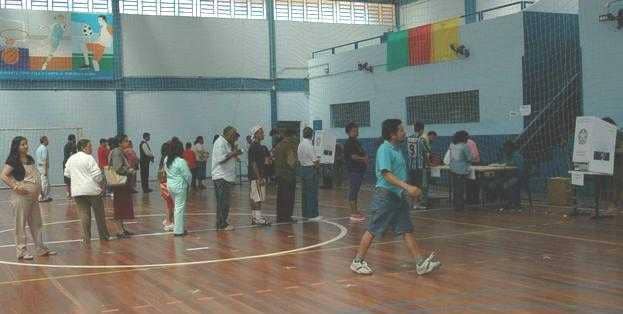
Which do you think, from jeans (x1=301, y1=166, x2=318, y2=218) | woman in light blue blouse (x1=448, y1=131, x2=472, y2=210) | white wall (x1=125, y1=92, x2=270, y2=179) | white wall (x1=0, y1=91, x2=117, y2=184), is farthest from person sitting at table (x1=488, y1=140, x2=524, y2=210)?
white wall (x1=0, y1=91, x2=117, y2=184)

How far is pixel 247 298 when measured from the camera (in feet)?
21.4

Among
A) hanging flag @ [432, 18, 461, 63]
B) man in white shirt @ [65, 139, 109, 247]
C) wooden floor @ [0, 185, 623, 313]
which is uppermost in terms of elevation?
hanging flag @ [432, 18, 461, 63]

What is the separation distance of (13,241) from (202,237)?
3.09m

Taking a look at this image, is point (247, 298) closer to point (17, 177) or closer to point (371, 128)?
point (17, 177)

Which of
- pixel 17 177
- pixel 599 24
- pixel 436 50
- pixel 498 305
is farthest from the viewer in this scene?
pixel 436 50

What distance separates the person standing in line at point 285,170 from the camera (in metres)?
11.9

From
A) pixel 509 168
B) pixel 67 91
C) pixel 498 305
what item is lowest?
pixel 498 305

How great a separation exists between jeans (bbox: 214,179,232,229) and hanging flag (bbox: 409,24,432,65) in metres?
10.9

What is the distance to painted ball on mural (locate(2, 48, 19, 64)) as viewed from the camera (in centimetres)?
2397

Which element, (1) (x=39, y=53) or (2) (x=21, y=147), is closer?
(2) (x=21, y=147)

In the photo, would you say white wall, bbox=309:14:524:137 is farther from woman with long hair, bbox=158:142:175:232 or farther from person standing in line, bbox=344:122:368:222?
woman with long hair, bbox=158:142:175:232

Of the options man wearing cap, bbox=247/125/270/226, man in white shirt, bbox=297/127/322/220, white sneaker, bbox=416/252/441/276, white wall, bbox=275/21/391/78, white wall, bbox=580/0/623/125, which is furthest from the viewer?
white wall, bbox=275/21/391/78

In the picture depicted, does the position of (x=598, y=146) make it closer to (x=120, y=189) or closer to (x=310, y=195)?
(x=310, y=195)

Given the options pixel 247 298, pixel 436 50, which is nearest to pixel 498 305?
pixel 247 298
